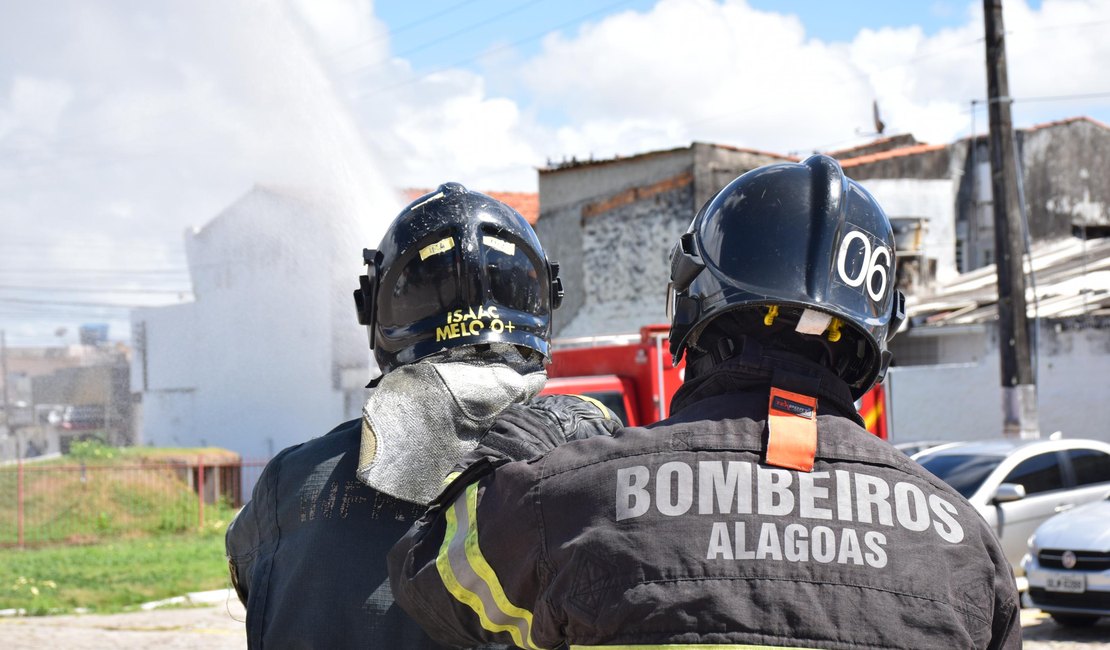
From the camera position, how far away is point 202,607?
39.3ft

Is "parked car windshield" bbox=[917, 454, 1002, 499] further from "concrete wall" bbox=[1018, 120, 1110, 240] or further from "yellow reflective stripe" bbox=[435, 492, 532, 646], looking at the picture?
"concrete wall" bbox=[1018, 120, 1110, 240]

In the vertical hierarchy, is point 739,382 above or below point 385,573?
above

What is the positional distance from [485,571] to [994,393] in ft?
68.1

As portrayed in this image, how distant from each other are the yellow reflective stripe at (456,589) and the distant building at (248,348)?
2245 cm

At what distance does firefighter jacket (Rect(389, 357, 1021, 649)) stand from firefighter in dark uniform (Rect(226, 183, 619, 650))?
0.16m

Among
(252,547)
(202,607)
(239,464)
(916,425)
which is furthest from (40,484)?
(252,547)

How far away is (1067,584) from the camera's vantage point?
9.53 metres

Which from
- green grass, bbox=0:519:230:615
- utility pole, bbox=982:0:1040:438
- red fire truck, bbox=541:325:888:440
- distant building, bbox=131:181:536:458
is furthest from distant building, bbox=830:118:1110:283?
red fire truck, bbox=541:325:888:440

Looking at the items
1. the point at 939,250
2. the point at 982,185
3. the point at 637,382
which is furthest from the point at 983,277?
the point at 637,382

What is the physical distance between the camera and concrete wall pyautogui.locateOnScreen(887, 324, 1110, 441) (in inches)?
778

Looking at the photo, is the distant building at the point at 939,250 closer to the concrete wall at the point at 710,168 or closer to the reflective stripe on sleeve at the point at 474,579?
the concrete wall at the point at 710,168

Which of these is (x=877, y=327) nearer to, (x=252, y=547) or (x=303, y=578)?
(x=303, y=578)

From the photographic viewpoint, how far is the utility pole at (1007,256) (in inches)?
574

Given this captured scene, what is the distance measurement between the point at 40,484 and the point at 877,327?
2051 centimetres
